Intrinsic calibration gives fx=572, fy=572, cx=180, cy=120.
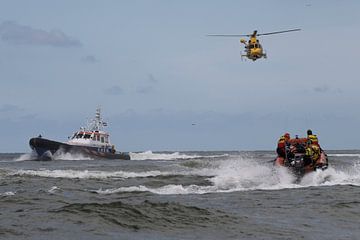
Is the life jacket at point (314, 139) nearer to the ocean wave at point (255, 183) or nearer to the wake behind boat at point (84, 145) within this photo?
the ocean wave at point (255, 183)

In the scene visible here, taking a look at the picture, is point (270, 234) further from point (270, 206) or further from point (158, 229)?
point (270, 206)

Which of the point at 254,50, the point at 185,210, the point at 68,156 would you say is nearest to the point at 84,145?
the point at 68,156

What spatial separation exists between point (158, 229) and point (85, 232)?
4.39 feet

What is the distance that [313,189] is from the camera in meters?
17.2

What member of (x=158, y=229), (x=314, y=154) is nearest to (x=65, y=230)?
(x=158, y=229)

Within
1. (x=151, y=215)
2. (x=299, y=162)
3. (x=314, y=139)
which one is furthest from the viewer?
(x=314, y=139)

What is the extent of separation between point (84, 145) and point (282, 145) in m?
26.9

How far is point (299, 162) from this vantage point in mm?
20188

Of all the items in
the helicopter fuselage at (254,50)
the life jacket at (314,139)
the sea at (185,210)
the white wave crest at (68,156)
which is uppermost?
the helicopter fuselage at (254,50)

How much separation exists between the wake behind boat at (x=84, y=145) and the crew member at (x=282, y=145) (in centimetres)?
2578

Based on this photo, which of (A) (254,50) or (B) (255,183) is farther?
(A) (254,50)

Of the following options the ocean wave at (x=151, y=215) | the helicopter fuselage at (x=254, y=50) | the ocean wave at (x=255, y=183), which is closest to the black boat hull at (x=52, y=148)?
the helicopter fuselage at (x=254, y=50)

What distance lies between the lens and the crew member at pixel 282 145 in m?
21.5

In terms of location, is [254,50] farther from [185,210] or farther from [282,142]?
[185,210]
